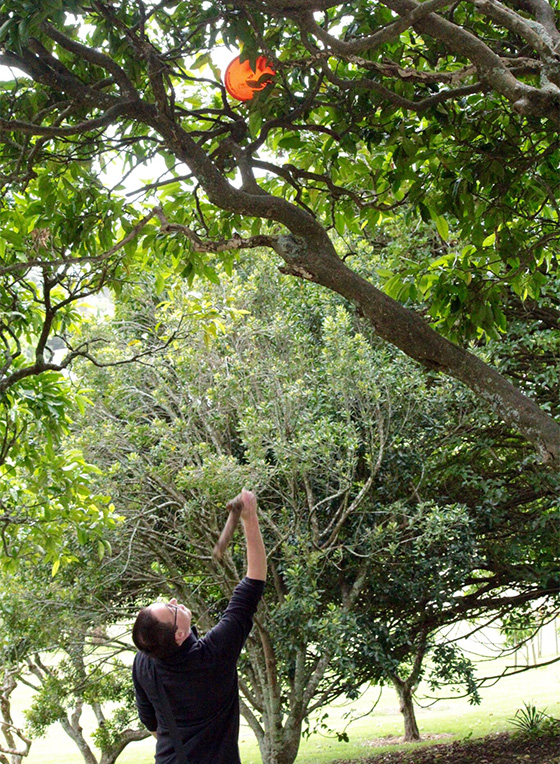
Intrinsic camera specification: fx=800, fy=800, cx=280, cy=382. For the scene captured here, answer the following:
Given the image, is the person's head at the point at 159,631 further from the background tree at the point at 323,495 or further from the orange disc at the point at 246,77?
the background tree at the point at 323,495

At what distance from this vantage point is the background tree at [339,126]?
2768 mm

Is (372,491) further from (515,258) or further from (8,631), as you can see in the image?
(515,258)

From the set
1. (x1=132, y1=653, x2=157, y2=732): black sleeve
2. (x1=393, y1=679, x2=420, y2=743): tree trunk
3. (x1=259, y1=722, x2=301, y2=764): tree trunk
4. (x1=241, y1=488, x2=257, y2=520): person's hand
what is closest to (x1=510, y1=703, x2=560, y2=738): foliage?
(x1=393, y1=679, x2=420, y2=743): tree trunk

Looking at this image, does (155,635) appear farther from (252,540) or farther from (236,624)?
(252,540)

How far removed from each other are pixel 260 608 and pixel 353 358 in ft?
8.28

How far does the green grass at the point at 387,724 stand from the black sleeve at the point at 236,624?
5.76 metres

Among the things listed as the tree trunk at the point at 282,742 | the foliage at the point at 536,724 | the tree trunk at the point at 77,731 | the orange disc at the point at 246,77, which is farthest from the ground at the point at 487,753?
the orange disc at the point at 246,77

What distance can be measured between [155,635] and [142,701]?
1.16ft

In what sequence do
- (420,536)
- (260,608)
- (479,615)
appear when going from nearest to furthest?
(420,536) < (260,608) < (479,615)

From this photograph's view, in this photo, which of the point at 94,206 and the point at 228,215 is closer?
the point at 94,206

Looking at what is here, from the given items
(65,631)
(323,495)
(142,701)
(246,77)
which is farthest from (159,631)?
(65,631)

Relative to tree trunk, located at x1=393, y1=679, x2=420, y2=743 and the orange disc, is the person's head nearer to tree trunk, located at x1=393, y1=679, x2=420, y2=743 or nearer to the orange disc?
the orange disc

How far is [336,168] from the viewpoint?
384 centimetres

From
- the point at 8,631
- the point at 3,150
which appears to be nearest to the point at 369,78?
the point at 3,150
